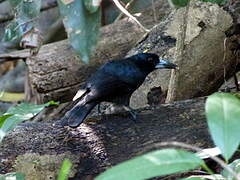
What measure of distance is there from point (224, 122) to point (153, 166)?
0.26 metres

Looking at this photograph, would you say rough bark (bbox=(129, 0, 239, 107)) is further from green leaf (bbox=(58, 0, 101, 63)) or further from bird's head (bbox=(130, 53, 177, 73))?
green leaf (bbox=(58, 0, 101, 63))

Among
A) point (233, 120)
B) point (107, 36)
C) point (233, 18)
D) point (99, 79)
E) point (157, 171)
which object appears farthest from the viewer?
Result: point (107, 36)

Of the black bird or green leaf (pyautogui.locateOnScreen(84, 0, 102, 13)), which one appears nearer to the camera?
green leaf (pyautogui.locateOnScreen(84, 0, 102, 13))

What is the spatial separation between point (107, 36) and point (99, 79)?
1359 millimetres

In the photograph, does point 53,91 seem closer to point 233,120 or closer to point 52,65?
point 52,65

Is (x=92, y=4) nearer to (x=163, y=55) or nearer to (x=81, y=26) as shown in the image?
(x=81, y=26)

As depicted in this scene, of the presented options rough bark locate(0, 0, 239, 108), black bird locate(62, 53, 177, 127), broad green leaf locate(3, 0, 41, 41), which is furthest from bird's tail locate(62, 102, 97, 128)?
rough bark locate(0, 0, 239, 108)

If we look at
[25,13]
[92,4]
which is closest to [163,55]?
[25,13]

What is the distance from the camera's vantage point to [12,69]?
7766 millimetres

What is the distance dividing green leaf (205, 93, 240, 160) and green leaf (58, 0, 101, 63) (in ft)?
2.00

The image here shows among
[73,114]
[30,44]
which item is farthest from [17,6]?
[73,114]

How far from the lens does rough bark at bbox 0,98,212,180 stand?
116 inches

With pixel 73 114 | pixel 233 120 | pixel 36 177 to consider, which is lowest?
pixel 36 177

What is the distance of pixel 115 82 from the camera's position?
365 centimetres
